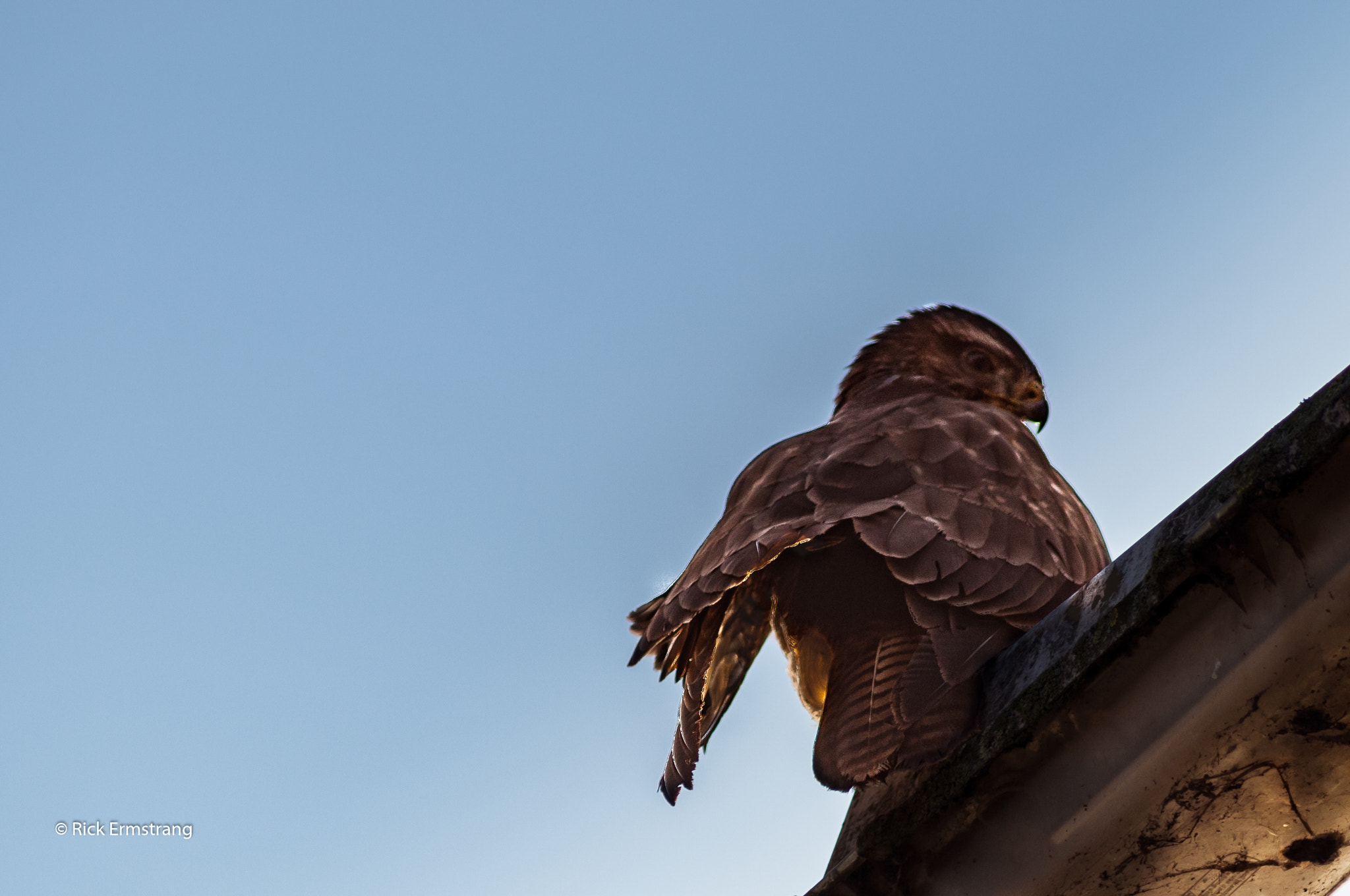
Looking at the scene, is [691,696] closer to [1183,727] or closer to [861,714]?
[861,714]

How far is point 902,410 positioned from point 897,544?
1.13 metres

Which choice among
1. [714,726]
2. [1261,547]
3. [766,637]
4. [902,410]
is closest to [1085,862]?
[1261,547]

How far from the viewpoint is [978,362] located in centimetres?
579

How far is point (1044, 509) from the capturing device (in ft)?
10.1

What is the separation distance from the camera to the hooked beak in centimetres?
578

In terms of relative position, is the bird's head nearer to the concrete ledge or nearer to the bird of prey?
the bird of prey

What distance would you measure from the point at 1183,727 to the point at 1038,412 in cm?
399

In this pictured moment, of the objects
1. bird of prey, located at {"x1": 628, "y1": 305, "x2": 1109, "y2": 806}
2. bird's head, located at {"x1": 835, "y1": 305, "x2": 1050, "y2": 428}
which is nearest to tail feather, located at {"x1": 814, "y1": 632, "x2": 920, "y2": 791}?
bird of prey, located at {"x1": 628, "y1": 305, "x2": 1109, "y2": 806}

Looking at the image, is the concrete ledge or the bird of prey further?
the bird of prey

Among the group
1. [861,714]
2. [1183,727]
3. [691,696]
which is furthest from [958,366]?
[1183,727]

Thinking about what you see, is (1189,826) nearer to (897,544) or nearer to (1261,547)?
(1261,547)

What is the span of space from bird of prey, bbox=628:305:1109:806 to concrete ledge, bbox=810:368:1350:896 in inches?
5.3

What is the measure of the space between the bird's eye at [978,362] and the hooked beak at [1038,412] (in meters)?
0.26

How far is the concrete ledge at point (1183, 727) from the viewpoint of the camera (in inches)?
72.7
